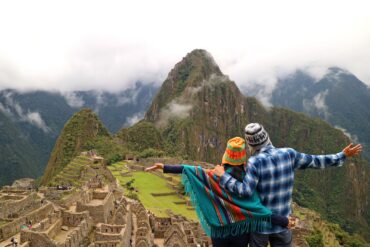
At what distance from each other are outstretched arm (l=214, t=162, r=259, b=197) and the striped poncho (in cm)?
18

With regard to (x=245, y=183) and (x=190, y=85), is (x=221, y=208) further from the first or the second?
(x=190, y=85)

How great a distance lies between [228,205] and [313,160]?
1478 millimetres

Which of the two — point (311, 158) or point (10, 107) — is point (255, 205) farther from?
point (10, 107)

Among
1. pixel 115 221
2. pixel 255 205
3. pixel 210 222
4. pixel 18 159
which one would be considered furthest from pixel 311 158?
pixel 18 159

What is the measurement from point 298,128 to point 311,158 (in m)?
181

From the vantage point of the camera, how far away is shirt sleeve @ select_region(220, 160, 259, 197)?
5.73 m

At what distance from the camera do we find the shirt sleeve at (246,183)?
5734mm

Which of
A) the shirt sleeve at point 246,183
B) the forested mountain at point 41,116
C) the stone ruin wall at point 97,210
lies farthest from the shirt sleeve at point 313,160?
the forested mountain at point 41,116

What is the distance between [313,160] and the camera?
247 inches

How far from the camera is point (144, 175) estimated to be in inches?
2362

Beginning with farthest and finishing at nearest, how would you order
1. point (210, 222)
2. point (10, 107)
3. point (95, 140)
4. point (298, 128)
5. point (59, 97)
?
point (298, 128) < point (59, 97) < point (10, 107) < point (95, 140) < point (210, 222)

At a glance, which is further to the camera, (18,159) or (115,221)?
(18,159)

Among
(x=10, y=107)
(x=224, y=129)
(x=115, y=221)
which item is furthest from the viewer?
(x=224, y=129)

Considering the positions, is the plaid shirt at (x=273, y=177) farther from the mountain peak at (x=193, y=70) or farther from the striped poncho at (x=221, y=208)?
the mountain peak at (x=193, y=70)
